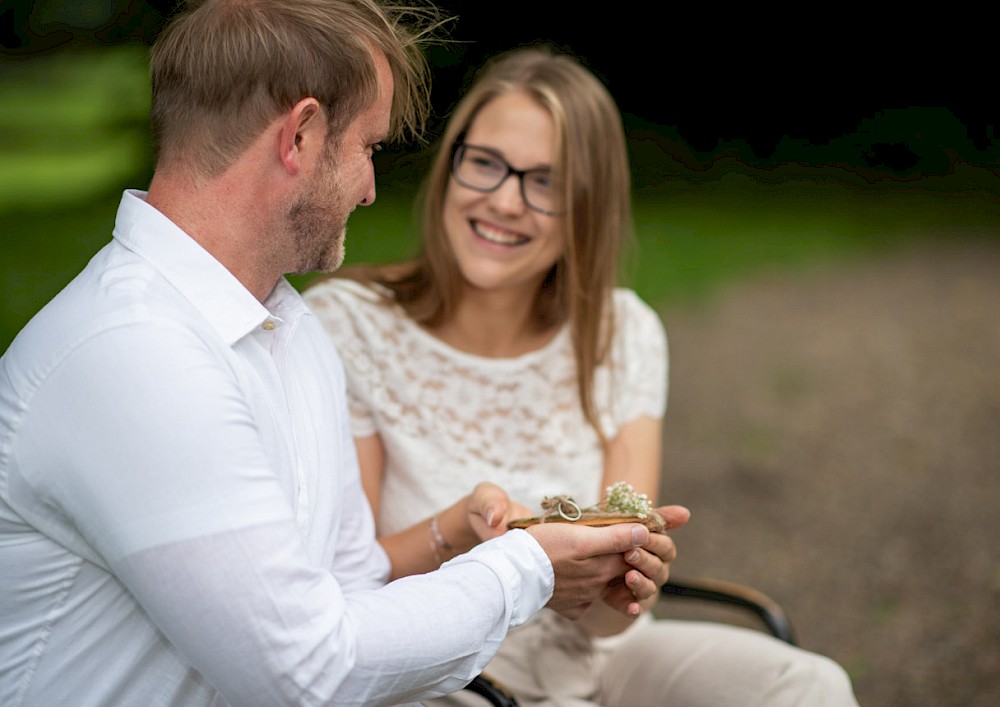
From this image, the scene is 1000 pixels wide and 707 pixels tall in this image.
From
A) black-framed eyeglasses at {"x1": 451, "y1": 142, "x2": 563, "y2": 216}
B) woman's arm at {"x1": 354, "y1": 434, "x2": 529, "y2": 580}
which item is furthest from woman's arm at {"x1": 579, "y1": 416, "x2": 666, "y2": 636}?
black-framed eyeglasses at {"x1": 451, "y1": 142, "x2": 563, "y2": 216}

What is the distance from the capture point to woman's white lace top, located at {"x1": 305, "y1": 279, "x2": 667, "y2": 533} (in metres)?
2.77

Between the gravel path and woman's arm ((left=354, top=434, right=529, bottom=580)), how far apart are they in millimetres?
2238

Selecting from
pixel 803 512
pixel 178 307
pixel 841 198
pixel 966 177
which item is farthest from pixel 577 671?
pixel 966 177

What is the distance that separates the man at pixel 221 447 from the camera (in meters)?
1.38

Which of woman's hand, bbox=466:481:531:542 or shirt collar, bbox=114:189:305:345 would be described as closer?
shirt collar, bbox=114:189:305:345

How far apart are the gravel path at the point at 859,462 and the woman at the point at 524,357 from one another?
1.76 metres

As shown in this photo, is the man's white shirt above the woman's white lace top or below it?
above

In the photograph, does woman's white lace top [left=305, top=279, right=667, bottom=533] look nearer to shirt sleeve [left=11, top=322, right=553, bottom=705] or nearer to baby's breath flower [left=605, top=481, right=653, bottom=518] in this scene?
baby's breath flower [left=605, top=481, right=653, bottom=518]

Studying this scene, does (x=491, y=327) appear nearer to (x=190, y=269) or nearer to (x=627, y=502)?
(x=627, y=502)

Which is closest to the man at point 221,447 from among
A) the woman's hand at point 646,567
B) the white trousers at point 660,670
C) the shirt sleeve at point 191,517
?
the shirt sleeve at point 191,517

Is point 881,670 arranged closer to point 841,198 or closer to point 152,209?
point 152,209

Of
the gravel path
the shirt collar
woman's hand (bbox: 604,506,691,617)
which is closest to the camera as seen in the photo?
the shirt collar

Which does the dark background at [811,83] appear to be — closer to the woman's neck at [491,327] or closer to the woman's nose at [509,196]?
the woman's neck at [491,327]

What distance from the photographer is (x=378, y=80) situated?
183 centimetres
